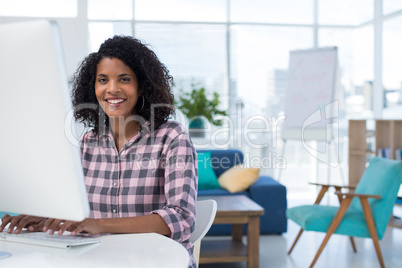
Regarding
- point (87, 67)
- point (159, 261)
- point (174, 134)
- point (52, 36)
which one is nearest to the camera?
point (52, 36)

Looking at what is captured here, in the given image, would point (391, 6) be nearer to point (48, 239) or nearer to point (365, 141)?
point (365, 141)

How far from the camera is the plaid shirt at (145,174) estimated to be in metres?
1.59

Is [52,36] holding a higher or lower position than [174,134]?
higher

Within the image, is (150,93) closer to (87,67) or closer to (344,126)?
(87,67)

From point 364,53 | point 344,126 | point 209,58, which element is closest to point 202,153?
point 209,58

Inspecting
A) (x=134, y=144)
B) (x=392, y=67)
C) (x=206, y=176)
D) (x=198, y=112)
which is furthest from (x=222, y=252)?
(x=392, y=67)

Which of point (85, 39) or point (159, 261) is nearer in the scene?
point (159, 261)

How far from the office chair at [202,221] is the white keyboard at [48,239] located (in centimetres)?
47

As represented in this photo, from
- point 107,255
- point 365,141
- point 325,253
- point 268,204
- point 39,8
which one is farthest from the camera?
point 39,8

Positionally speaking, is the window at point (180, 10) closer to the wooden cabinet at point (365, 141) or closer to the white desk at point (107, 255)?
the wooden cabinet at point (365, 141)

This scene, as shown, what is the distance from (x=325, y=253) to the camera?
4.29m

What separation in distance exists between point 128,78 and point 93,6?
6143 millimetres

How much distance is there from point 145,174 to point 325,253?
9.86 ft

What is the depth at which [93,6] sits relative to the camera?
754 cm
